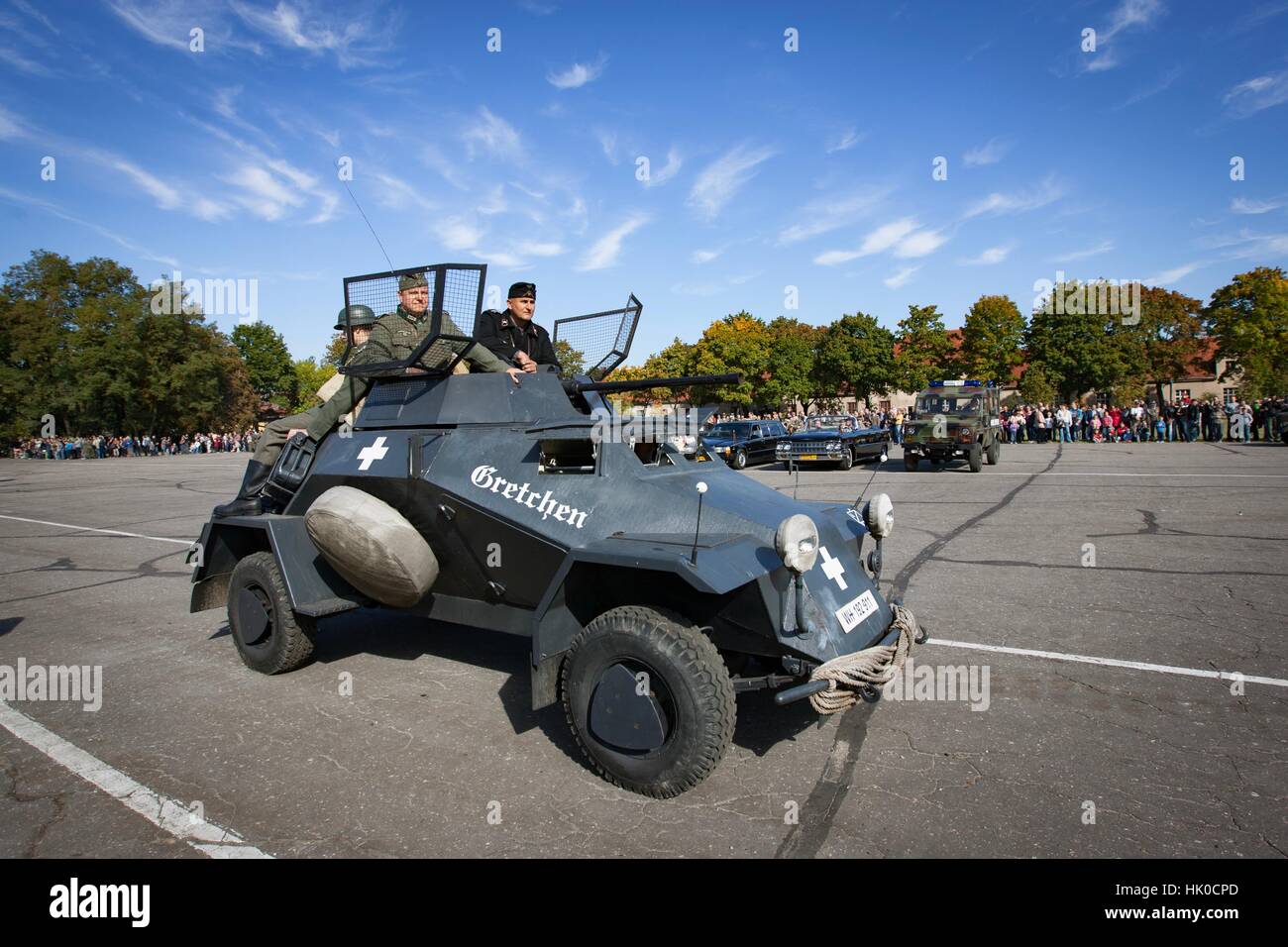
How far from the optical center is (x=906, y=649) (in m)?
3.82

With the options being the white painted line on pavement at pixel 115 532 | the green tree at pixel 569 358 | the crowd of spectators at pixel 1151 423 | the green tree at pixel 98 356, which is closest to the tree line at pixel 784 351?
the green tree at pixel 98 356

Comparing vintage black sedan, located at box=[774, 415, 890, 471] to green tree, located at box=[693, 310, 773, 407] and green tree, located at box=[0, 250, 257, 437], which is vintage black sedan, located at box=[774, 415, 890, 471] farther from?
green tree, located at box=[0, 250, 257, 437]

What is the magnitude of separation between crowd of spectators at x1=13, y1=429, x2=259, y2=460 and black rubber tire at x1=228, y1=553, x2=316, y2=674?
174 ft

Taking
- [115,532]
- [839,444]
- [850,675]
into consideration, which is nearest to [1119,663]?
[850,675]

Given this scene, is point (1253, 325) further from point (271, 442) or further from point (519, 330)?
point (271, 442)

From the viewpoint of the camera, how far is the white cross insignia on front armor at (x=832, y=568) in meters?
3.85

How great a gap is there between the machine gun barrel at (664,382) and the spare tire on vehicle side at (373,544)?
1468 millimetres

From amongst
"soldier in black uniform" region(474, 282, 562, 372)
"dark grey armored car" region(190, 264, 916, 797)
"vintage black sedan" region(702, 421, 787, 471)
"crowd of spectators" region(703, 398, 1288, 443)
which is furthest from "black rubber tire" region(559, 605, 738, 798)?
"crowd of spectators" region(703, 398, 1288, 443)

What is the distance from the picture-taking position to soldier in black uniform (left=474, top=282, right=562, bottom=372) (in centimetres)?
572

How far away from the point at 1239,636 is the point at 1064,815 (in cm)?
357

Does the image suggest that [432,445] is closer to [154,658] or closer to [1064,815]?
[154,658]

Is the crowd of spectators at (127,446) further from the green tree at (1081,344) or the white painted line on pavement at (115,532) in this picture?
the green tree at (1081,344)
